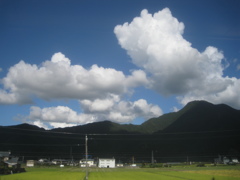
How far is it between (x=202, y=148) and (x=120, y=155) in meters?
66.4

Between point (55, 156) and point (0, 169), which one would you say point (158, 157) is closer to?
point (55, 156)

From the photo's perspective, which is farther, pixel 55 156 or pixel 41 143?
pixel 41 143

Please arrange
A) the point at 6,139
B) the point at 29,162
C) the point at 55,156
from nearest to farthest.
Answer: the point at 29,162
the point at 55,156
the point at 6,139

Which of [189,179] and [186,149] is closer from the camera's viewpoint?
[189,179]

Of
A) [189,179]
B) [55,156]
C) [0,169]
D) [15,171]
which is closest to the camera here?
[189,179]

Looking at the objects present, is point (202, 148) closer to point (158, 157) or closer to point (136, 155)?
point (158, 157)

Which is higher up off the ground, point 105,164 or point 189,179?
point 189,179

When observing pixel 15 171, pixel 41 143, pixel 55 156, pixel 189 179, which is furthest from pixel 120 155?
pixel 189 179

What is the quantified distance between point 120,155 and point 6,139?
3706 inches

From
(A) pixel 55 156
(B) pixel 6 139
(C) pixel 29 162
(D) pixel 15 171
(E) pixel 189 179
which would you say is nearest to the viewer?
(E) pixel 189 179

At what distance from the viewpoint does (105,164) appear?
12225 cm

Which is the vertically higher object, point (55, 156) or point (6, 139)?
point (6, 139)

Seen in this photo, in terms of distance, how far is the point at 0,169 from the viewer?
192 feet

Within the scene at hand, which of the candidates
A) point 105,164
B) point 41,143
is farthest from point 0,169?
point 41,143
